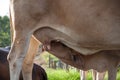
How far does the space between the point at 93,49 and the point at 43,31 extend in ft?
2.36

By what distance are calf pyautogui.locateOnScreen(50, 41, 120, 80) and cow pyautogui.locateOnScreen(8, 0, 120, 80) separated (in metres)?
0.36

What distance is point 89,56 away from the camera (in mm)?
5320

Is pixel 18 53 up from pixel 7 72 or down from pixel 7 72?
up

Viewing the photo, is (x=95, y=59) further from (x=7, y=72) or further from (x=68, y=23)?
(x=7, y=72)

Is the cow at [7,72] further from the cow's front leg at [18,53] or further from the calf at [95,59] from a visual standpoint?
the cow's front leg at [18,53]

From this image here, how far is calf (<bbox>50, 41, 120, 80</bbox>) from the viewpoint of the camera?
5260mm

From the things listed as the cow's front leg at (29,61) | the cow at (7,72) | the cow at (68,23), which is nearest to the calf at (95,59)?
the cow at (68,23)

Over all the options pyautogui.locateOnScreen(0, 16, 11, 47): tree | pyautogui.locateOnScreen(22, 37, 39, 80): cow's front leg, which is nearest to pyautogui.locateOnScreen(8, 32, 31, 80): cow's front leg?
pyautogui.locateOnScreen(22, 37, 39, 80): cow's front leg

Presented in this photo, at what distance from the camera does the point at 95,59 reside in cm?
533

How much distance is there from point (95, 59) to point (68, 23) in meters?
0.97

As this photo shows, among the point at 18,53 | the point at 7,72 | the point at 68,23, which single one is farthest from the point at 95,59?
the point at 7,72

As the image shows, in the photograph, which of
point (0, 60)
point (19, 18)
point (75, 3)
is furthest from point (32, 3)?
point (0, 60)

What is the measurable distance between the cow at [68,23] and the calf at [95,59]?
0.36 m

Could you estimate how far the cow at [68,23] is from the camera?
14.8 ft
